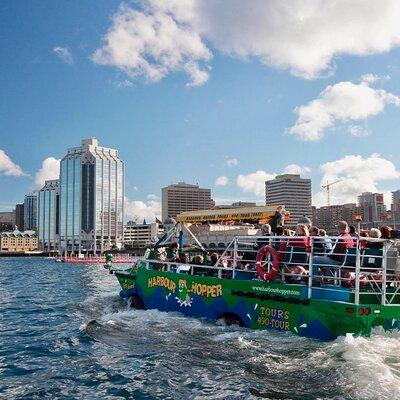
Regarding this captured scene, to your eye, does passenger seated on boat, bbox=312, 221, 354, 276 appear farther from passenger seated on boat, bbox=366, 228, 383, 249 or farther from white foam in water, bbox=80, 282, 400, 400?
white foam in water, bbox=80, 282, 400, 400

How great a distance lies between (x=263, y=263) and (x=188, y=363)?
142 inches

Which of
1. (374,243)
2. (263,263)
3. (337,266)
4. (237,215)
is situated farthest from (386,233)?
(237,215)

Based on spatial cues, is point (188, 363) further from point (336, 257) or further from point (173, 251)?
point (173, 251)

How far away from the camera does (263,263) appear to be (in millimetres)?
11875

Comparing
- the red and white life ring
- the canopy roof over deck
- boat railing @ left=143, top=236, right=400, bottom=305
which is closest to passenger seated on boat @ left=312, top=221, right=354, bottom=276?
boat railing @ left=143, top=236, right=400, bottom=305

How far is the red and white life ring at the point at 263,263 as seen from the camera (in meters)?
11.4

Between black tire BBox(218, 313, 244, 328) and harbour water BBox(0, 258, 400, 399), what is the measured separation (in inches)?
8.8

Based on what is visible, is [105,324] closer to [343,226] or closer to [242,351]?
[242,351]

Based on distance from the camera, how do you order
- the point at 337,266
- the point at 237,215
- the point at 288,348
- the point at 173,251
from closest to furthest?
the point at 288,348
the point at 337,266
the point at 173,251
the point at 237,215

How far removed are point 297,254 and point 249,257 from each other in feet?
5.79

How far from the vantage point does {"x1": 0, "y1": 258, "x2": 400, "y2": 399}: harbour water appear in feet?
24.5

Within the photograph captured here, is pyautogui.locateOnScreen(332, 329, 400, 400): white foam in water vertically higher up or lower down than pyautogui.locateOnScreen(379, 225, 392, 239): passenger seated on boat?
lower down

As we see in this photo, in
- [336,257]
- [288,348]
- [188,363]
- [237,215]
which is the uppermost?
[237,215]

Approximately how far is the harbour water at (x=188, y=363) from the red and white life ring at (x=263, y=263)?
1298 millimetres
